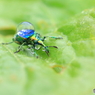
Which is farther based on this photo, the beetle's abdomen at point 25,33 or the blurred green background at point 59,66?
the beetle's abdomen at point 25,33

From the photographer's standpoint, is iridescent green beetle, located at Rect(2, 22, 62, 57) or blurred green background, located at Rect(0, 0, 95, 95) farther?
iridescent green beetle, located at Rect(2, 22, 62, 57)

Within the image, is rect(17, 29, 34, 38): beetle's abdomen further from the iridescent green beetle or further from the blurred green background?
the blurred green background

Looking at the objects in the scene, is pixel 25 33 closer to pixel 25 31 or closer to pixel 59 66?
pixel 25 31

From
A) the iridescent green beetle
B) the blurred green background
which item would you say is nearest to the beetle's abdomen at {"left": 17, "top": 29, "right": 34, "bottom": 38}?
the iridescent green beetle

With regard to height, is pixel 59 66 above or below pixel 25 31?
below

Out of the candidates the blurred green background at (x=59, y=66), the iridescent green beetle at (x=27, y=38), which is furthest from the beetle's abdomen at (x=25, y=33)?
the blurred green background at (x=59, y=66)

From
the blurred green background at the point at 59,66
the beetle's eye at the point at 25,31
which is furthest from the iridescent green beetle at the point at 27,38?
the blurred green background at the point at 59,66

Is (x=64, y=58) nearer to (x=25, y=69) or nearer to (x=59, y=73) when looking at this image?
(x=59, y=73)

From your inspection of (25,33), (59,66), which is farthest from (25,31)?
(59,66)

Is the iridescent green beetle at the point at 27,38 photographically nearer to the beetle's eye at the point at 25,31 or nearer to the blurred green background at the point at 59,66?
the beetle's eye at the point at 25,31

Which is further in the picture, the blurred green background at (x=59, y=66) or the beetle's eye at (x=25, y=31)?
the beetle's eye at (x=25, y=31)

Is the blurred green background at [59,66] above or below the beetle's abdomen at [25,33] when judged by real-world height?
below
